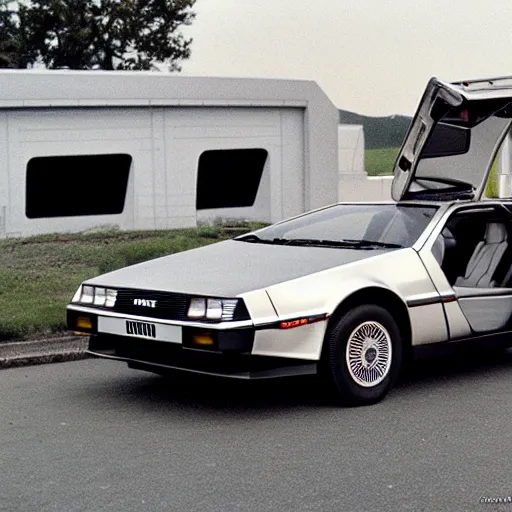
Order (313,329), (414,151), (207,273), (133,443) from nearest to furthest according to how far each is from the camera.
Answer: (133,443)
(313,329)
(207,273)
(414,151)

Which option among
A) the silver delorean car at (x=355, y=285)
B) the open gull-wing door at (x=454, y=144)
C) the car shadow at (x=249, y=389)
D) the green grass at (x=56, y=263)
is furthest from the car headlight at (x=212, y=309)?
the green grass at (x=56, y=263)

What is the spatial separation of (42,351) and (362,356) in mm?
3024

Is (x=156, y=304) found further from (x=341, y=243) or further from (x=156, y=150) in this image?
(x=156, y=150)

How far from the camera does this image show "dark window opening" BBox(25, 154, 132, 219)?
20125 mm

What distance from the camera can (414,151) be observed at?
778 centimetres

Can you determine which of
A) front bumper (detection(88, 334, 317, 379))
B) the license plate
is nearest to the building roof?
the license plate

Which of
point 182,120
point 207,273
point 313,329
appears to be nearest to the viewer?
point 313,329

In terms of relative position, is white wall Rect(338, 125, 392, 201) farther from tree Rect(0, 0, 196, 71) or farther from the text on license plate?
the text on license plate

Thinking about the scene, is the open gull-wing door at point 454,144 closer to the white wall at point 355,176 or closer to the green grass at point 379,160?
the white wall at point 355,176

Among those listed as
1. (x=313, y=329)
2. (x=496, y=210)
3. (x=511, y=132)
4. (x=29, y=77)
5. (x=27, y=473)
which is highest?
(x=29, y=77)

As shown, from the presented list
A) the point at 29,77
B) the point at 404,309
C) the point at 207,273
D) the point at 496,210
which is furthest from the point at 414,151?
the point at 29,77

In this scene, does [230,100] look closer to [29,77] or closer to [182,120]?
[182,120]

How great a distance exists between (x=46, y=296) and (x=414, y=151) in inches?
196

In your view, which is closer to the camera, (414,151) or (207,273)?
(207,273)
